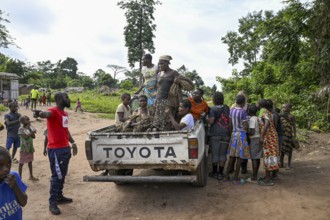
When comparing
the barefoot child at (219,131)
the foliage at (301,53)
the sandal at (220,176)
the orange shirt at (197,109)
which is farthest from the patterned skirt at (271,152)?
the foliage at (301,53)

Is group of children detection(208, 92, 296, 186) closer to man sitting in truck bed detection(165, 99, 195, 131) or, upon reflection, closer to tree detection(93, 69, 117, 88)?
man sitting in truck bed detection(165, 99, 195, 131)

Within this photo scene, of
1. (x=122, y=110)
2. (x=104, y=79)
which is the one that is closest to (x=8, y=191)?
(x=122, y=110)

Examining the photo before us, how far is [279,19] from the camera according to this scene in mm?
12516

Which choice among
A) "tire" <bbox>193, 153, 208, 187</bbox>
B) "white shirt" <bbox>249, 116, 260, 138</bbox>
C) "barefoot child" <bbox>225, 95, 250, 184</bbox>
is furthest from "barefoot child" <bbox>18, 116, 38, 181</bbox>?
"white shirt" <bbox>249, 116, 260, 138</bbox>

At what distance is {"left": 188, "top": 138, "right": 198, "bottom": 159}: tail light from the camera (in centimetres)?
406

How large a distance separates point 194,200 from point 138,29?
3320cm

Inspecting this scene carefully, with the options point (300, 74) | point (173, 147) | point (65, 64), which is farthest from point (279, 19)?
point (65, 64)

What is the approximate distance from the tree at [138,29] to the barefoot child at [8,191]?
33.5 meters

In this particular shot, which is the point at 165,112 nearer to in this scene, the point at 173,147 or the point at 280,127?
the point at 173,147

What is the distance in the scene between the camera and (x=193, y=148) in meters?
4.07

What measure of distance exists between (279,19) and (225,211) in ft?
35.0

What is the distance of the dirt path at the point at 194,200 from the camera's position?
13.2 ft

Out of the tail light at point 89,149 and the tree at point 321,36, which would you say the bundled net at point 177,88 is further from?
the tree at point 321,36

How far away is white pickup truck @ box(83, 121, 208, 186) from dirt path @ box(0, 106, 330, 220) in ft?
1.52
